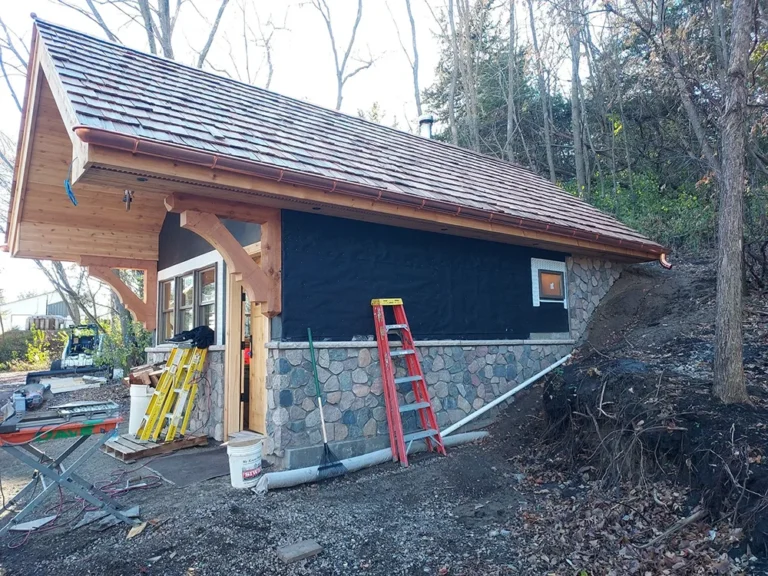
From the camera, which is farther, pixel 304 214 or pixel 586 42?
pixel 586 42

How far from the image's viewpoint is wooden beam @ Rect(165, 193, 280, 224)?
4766 mm

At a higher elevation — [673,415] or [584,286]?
[584,286]

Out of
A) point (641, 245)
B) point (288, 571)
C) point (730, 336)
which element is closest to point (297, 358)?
point (288, 571)

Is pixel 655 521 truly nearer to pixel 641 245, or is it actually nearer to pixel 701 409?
pixel 701 409

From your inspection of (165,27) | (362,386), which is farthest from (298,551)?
Answer: (165,27)

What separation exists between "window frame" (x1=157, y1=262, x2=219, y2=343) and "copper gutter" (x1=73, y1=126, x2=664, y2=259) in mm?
2693

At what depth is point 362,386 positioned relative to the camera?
572 centimetres

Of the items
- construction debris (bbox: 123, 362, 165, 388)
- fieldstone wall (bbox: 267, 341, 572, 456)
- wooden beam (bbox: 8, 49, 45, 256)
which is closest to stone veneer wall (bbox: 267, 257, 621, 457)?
fieldstone wall (bbox: 267, 341, 572, 456)

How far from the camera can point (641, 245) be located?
864 cm

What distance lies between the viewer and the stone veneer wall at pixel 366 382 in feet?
16.8

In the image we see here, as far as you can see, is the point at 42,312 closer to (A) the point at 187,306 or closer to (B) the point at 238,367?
(A) the point at 187,306

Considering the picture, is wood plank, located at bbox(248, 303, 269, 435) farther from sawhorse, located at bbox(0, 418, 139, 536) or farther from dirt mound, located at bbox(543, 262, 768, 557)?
dirt mound, located at bbox(543, 262, 768, 557)

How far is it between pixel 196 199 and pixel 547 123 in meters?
13.9

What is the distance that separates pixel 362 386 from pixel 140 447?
2749mm
